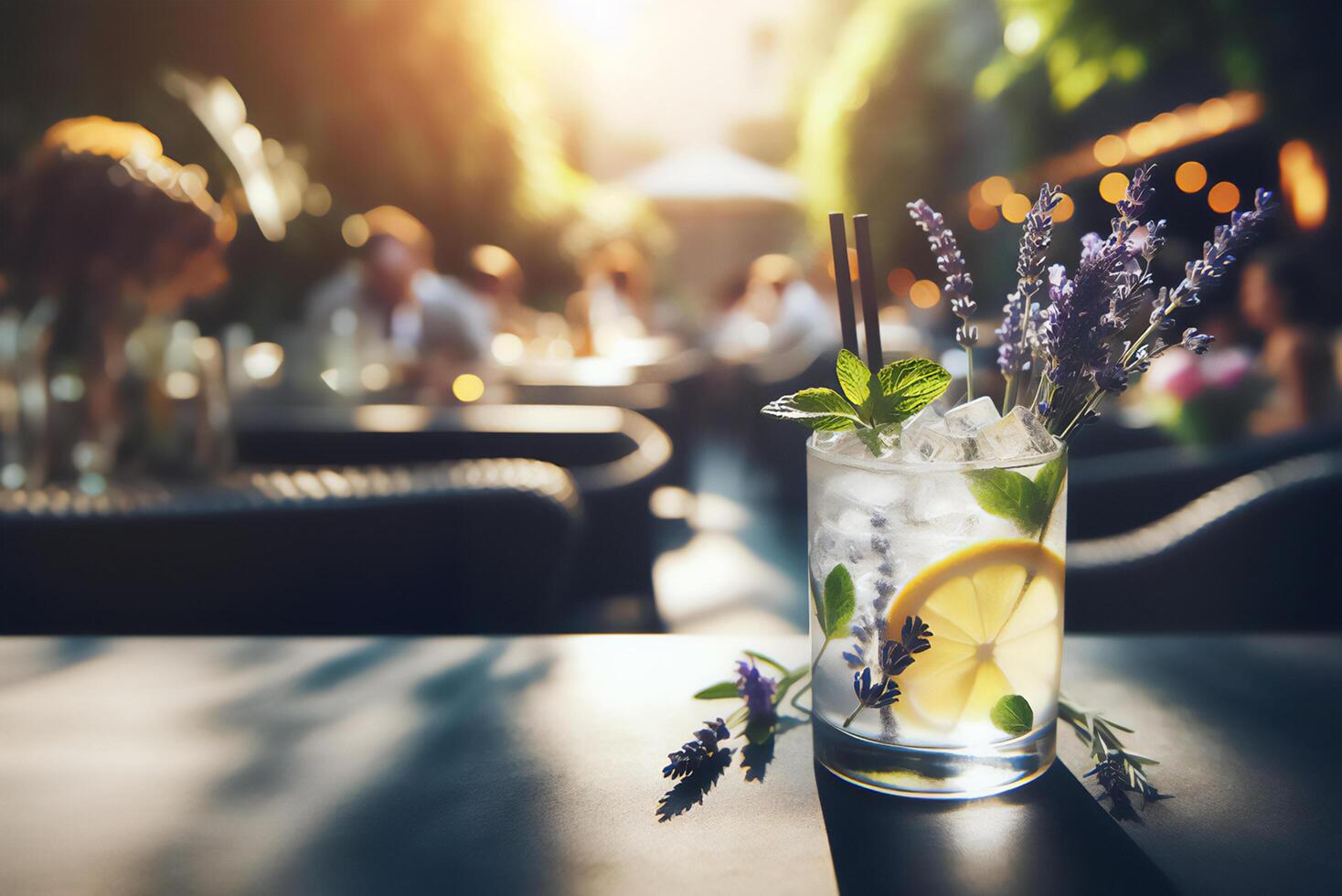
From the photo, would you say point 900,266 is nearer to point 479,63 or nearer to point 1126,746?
point 479,63

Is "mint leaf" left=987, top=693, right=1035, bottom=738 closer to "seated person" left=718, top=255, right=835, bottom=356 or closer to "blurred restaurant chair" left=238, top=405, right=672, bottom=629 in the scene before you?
"blurred restaurant chair" left=238, top=405, right=672, bottom=629

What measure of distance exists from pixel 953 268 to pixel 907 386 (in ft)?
0.31

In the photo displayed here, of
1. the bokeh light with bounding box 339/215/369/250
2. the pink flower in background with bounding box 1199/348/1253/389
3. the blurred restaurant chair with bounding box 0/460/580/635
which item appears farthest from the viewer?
the bokeh light with bounding box 339/215/369/250

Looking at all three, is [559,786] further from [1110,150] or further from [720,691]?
[1110,150]

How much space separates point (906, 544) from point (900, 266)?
1221 centimetres

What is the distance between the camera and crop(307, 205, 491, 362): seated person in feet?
14.8

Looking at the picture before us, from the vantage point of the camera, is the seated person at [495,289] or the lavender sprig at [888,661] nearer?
the lavender sprig at [888,661]

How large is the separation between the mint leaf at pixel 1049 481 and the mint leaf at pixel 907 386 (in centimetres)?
8

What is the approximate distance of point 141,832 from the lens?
2.13ft

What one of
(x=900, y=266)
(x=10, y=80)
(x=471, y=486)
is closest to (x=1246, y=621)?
(x=471, y=486)

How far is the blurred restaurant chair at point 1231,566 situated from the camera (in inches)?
63.4

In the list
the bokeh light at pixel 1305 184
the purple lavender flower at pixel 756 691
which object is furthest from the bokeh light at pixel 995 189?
the purple lavender flower at pixel 756 691

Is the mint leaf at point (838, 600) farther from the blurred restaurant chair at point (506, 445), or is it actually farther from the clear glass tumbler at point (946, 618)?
the blurred restaurant chair at point (506, 445)

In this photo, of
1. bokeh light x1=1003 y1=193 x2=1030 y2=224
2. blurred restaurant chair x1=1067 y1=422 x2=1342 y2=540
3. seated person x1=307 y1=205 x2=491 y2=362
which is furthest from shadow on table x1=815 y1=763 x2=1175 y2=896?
bokeh light x1=1003 y1=193 x2=1030 y2=224
